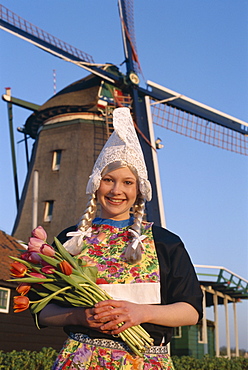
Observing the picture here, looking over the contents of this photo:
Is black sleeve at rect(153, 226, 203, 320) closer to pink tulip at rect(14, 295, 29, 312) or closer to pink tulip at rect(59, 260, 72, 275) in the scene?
pink tulip at rect(59, 260, 72, 275)

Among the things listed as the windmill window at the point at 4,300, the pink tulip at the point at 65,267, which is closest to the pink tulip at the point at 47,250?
the pink tulip at the point at 65,267

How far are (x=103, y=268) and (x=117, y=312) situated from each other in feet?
1.20

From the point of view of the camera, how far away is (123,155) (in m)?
2.77

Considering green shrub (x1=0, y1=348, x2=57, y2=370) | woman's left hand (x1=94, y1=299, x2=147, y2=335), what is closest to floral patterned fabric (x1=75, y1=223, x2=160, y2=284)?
woman's left hand (x1=94, y1=299, x2=147, y2=335)

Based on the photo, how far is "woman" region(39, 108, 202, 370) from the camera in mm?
2348

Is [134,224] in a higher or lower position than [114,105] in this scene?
lower

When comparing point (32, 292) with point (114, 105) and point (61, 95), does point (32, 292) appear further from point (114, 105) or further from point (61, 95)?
point (61, 95)

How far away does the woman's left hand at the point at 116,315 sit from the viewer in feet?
7.26

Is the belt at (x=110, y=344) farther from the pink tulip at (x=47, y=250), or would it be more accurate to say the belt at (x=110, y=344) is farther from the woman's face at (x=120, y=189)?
the woman's face at (x=120, y=189)

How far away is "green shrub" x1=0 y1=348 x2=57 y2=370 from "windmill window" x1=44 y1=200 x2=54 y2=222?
8302mm

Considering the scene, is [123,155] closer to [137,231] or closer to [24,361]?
[137,231]

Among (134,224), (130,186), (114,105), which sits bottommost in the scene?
(134,224)

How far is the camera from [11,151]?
20375mm

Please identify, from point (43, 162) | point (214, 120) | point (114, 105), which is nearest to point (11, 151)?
point (43, 162)
